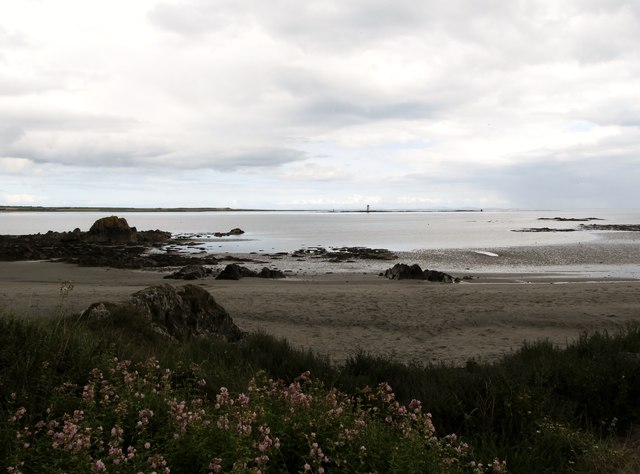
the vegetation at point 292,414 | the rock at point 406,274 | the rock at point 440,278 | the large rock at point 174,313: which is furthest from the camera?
the rock at point 406,274

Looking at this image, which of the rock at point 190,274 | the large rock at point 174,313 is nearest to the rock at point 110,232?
the rock at point 190,274

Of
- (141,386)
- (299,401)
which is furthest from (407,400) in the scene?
(141,386)

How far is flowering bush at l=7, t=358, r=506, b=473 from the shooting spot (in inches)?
128

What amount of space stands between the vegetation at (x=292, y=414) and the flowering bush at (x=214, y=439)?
0.05 ft

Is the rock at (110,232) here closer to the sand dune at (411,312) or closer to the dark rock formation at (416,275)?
the sand dune at (411,312)

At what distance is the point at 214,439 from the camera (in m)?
3.65

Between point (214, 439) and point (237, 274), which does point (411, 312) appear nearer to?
point (237, 274)

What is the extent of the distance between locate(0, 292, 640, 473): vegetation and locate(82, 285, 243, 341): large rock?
5.60 ft

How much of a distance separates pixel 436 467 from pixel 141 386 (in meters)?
2.73

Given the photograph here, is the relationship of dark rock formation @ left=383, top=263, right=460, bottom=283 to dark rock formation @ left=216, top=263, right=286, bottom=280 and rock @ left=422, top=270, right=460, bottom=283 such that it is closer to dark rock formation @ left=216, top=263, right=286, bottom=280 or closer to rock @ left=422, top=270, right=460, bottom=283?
rock @ left=422, top=270, right=460, bottom=283

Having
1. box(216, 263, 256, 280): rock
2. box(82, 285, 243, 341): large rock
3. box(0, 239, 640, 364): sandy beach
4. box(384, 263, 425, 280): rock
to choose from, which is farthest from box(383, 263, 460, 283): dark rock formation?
box(82, 285, 243, 341): large rock

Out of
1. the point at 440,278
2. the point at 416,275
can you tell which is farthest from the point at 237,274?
the point at 440,278

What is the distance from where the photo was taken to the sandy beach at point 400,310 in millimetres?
12180

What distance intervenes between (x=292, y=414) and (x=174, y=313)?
22.7ft
